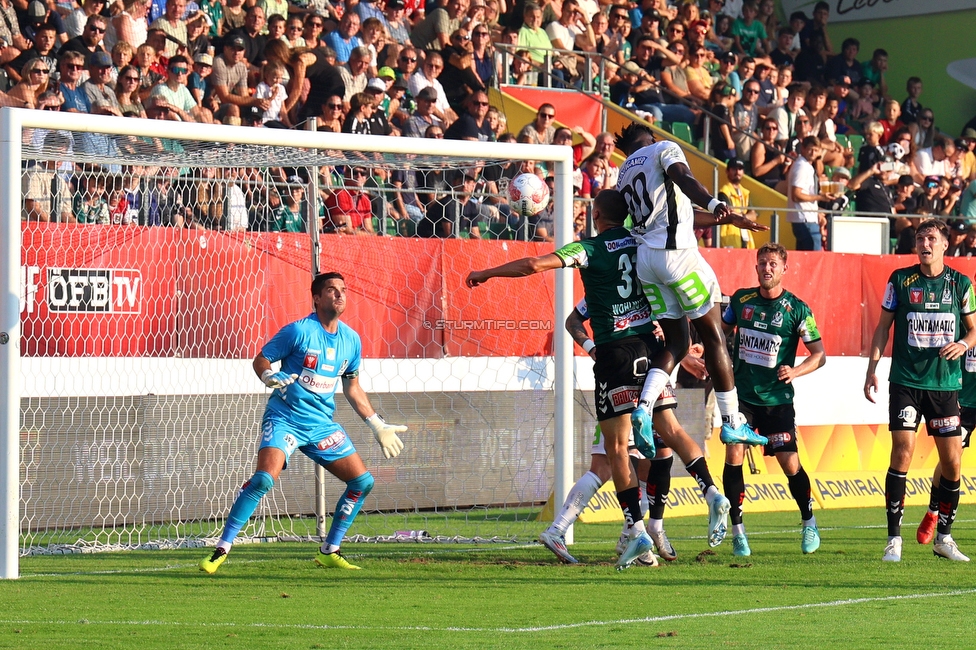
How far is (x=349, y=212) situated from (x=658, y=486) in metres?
5.49

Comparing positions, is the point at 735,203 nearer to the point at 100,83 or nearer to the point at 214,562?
the point at 100,83

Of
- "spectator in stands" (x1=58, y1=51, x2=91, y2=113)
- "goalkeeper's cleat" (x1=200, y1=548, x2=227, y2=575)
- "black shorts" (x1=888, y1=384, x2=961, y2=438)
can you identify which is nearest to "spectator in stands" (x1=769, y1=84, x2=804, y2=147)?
"spectator in stands" (x1=58, y1=51, x2=91, y2=113)

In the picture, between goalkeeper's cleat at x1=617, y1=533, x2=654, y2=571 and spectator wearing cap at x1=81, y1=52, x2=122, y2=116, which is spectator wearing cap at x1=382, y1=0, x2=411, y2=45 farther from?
goalkeeper's cleat at x1=617, y1=533, x2=654, y2=571

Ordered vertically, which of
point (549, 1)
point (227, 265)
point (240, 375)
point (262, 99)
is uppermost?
point (549, 1)

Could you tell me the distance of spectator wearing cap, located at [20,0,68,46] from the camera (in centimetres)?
1606

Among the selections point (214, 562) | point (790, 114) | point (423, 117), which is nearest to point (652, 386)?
point (214, 562)

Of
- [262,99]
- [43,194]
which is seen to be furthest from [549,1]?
[43,194]

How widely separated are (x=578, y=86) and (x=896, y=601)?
47.7ft

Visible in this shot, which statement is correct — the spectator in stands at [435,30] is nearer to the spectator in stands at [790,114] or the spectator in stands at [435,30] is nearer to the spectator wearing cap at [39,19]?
the spectator wearing cap at [39,19]

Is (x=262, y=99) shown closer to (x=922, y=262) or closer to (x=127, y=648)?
(x=922, y=262)

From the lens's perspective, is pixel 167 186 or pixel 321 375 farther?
pixel 167 186

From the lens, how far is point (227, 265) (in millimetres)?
13891

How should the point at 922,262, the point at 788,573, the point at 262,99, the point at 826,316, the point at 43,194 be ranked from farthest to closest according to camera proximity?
the point at 826,316
the point at 262,99
the point at 43,194
the point at 922,262
the point at 788,573

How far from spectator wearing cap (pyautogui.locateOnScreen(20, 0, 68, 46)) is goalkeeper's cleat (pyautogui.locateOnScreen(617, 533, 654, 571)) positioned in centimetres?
946
